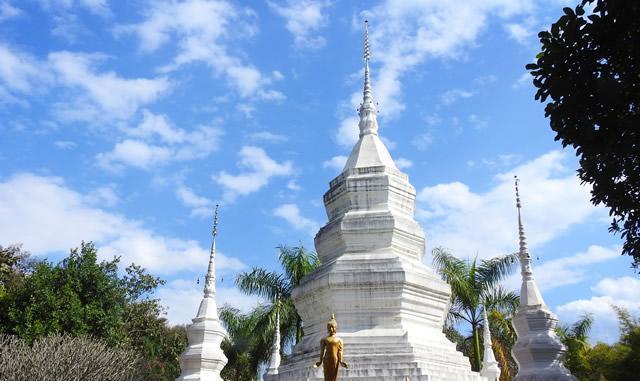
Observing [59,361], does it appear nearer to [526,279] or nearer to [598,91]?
[526,279]

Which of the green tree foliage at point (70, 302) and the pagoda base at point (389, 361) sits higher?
the green tree foliage at point (70, 302)

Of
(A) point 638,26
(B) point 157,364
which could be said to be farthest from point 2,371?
(A) point 638,26

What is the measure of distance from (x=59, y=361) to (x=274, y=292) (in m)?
8.77

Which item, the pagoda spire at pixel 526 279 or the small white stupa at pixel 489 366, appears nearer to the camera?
the pagoda spire at pixel 526 279

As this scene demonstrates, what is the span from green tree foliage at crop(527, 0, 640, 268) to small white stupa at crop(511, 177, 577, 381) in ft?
27.0

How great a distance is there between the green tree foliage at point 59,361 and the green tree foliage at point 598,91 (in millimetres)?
19518

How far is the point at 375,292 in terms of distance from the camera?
12844mm

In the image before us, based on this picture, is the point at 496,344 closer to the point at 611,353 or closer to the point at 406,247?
the point at 611,353

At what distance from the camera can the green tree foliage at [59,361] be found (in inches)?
837

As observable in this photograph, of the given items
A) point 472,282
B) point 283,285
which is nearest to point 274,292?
point 283,285

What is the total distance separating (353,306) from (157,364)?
23.7 meters

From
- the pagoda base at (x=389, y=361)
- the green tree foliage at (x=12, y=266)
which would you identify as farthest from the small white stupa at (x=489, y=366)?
the green tree foliage at (x=12, y=266)

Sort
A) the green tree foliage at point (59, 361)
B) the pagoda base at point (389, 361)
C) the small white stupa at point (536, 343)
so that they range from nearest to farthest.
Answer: the pagoda base at point (389, 361), the small white stupa at point (536, 343), the green tree foliage at point (59, 361)

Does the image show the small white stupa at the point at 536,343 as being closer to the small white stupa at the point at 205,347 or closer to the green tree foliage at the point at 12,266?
the small white stupa at the point at 205,347
